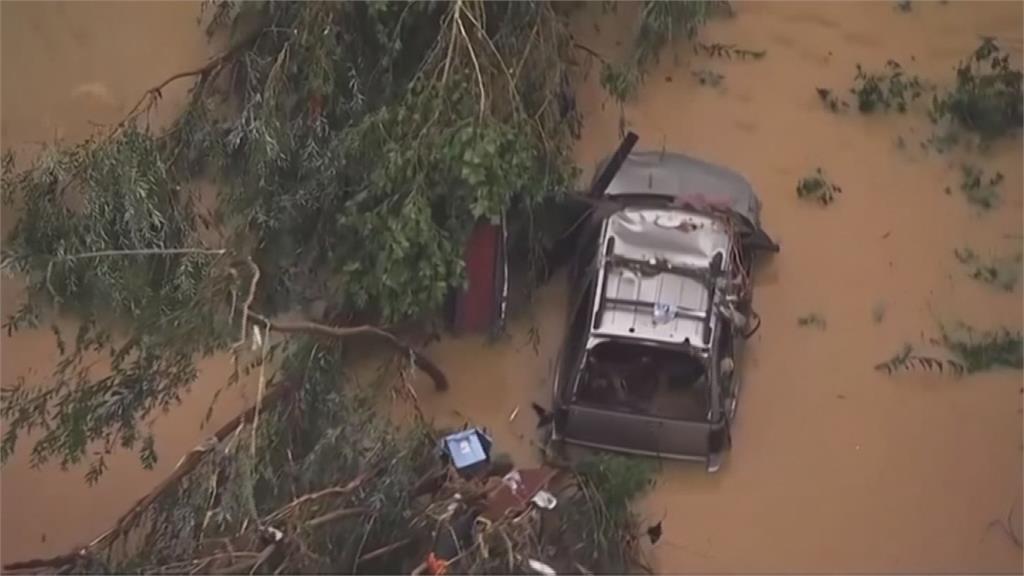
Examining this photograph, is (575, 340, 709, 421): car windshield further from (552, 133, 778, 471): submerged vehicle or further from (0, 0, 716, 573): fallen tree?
(0, 0, 716, 573): fallen tree

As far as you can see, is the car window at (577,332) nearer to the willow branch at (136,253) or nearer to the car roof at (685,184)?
the car roof at (685,184)

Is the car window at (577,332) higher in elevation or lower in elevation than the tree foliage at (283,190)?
lower

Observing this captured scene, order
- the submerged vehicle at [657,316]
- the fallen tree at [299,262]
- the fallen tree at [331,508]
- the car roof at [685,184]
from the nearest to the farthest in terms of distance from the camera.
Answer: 1. the fallen tree at [331,508]
2. the fallen tree at [299,262]
3. the submerged vehicle at [657,316]
4. the car roof at [685,184]

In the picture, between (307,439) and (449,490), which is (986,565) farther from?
(307,439)

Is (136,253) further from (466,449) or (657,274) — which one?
(657,274)

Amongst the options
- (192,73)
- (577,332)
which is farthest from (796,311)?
(192,73)

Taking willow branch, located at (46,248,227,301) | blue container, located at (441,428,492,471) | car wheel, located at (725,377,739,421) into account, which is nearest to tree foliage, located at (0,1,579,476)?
willow branch, located at (46,248,227,301)

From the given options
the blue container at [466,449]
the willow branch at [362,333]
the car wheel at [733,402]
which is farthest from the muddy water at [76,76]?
the car wheel at [733,402]
